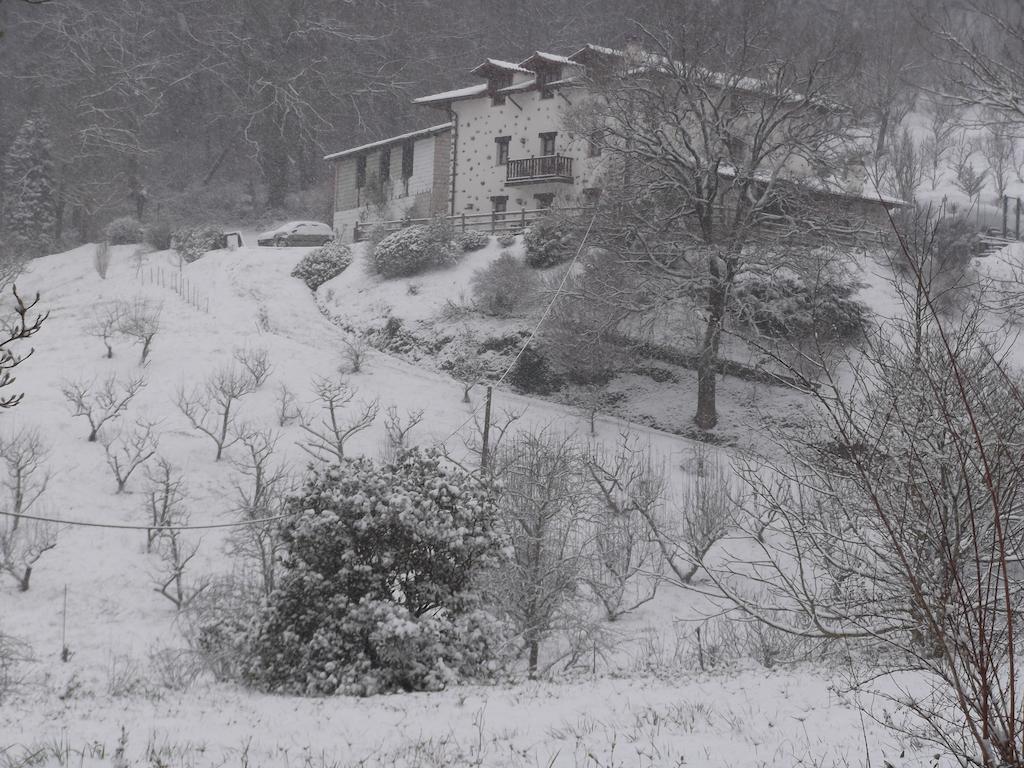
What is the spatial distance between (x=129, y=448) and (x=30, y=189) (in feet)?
117

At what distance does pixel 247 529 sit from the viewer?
19.7 meters

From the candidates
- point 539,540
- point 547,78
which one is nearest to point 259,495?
point 539,540

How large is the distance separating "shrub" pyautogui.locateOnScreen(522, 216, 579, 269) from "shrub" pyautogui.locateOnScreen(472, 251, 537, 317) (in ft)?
2.15

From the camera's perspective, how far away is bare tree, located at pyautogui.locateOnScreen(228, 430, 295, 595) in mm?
18531

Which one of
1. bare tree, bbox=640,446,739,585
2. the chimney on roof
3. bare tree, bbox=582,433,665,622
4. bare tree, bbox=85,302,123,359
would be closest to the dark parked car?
bare tree, bbox=85,302,123,359

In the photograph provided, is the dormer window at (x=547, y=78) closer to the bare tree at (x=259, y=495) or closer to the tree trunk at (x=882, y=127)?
the tree trunk at (x=882, y=127)

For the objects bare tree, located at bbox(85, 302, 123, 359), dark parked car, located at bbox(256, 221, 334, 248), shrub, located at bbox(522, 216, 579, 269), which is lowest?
bare tree, located at bbox(85, 302, 123, 359)

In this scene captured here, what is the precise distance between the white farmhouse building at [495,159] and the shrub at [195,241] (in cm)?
739

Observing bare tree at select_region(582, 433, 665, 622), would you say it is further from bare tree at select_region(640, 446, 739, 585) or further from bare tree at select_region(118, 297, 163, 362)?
bare tree at select_region(118, 297, 163, 362)

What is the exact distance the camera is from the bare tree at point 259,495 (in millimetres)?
18531

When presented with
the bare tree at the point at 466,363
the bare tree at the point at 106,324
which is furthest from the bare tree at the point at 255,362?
the bare tree at the point at 466,363

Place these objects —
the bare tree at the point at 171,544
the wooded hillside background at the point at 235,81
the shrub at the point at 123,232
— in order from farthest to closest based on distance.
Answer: the wooded hillside background at the point at 235,81 → the shrub at the point at 123,232 → the bare tree at the point at 171,544

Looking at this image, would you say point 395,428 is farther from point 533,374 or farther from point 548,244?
point 548,244

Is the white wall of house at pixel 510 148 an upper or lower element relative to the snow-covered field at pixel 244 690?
upper
